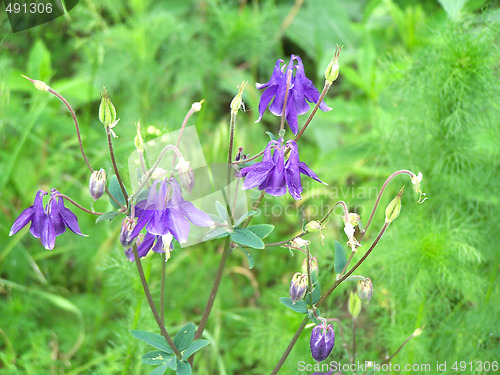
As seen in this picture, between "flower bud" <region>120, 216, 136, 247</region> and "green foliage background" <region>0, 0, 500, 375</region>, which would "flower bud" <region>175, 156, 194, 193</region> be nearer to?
"flower bud" <region>120, 216, 136, 247</region>

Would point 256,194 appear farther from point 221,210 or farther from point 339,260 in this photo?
point 339,260

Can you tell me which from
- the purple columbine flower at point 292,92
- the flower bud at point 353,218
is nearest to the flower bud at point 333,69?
the purple columbine flower at point 292,92

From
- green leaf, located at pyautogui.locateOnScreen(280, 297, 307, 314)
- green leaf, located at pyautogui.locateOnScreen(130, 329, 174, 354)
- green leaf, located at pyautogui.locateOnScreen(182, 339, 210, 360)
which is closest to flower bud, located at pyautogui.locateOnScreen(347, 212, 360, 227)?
green leaf, located at pyautogui.locateOnScreen(280, 297, 307, 314)

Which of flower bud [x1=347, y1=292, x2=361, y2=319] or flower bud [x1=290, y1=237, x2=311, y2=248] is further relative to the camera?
flower bud [x1=347, y1=292, x2=361, y2=319]

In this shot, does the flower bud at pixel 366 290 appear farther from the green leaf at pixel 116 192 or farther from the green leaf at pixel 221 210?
the green leaf at pixel 116 192

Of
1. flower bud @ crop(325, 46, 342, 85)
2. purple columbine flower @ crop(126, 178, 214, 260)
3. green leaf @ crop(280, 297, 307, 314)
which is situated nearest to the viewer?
purple columbine flower @ crop(126, 178, 214, 260)

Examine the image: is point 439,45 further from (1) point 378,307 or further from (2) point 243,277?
(2) point 243,277

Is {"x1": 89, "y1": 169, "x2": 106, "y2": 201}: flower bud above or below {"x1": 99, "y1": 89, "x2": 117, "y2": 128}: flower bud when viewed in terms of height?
below
